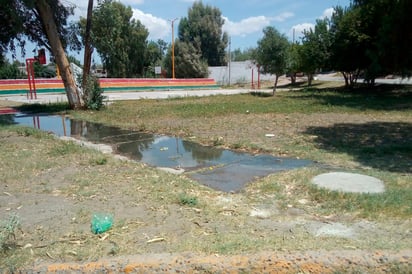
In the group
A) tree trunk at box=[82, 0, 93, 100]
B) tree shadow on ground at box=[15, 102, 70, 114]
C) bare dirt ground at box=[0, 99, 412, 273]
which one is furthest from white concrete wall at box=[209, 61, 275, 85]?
bare dirt ground at box=[0, 99, 412, 273]

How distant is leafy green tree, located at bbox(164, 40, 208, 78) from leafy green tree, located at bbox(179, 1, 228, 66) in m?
3.96

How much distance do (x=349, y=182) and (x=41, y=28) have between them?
15032 millimetres

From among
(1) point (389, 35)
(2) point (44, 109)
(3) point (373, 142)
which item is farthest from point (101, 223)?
(1) point (389, 35)

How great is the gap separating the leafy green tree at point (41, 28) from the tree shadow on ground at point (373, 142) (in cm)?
1022

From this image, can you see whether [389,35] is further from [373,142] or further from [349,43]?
[373,142]

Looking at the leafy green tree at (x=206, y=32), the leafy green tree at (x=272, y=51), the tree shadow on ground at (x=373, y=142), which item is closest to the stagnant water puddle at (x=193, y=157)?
the tree shadow on ground at (x=373, y=142)

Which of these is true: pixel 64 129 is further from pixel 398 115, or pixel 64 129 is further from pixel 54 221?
pixel 398 115

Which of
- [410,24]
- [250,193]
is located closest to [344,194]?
[250,193]

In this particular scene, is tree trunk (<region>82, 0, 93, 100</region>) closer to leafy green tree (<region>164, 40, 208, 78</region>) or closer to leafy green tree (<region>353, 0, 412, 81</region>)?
leafy green tree (<region>353, 0, 412, 81</region>)

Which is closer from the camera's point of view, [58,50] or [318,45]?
[58,50]

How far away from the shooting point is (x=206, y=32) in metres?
54.1

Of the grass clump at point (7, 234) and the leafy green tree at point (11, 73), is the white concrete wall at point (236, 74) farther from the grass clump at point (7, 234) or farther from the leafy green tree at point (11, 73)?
the grass clump at point (7, 234)

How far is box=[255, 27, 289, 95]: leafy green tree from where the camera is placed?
2491 cm

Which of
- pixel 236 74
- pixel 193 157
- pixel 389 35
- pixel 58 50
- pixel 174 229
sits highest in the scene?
pixel 389 35
